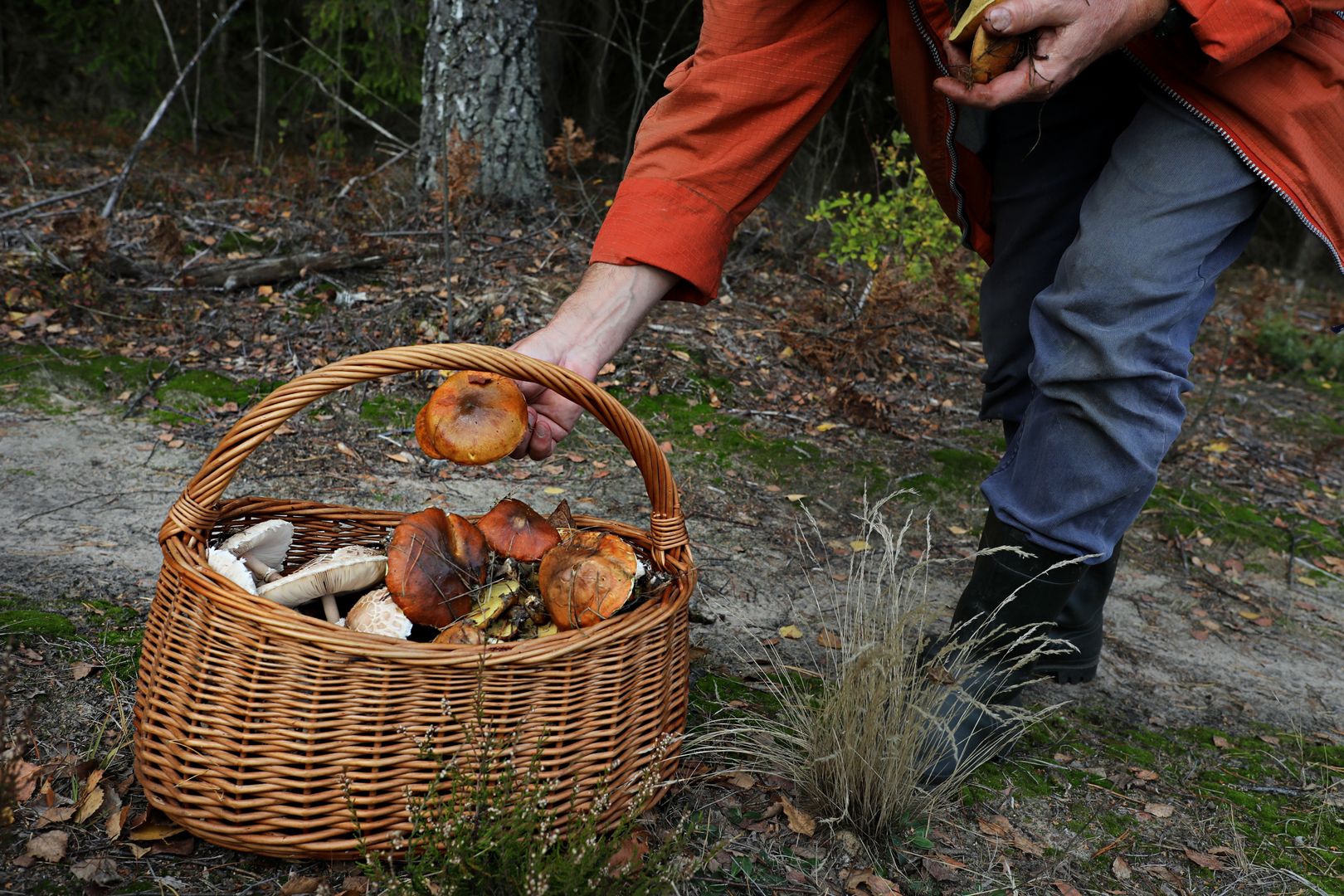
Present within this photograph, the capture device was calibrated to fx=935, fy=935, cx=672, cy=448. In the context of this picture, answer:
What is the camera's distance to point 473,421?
1.95m

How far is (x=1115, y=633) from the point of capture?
11.1 ft

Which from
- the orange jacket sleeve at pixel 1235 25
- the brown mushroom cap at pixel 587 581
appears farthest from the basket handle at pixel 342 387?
the orange jacket sleeve at pixel 1235 25

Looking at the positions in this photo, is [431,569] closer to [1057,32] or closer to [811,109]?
[811,109]

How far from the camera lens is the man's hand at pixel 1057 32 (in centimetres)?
174

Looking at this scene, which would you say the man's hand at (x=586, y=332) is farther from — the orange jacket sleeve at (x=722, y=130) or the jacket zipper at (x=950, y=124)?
the jacket zipper at (x=950, y=124)

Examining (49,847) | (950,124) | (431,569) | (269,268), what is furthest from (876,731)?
(269,268)

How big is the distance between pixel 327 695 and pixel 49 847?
62cm

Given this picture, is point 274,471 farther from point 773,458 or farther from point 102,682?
point 773,458

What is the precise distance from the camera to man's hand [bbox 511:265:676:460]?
2.07 m

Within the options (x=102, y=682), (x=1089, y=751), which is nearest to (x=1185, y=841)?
(x=1089, y=751)

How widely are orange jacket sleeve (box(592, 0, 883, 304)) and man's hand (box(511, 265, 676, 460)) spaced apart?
1.8 inches

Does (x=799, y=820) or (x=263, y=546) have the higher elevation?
(x=263, y=546)

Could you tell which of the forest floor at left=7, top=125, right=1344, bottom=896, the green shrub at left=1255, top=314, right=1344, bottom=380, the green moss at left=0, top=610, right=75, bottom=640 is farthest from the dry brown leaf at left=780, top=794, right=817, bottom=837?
the green shrub at left=1255, top=314, right=1344, bottom=380

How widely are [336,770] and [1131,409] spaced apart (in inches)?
68.4
